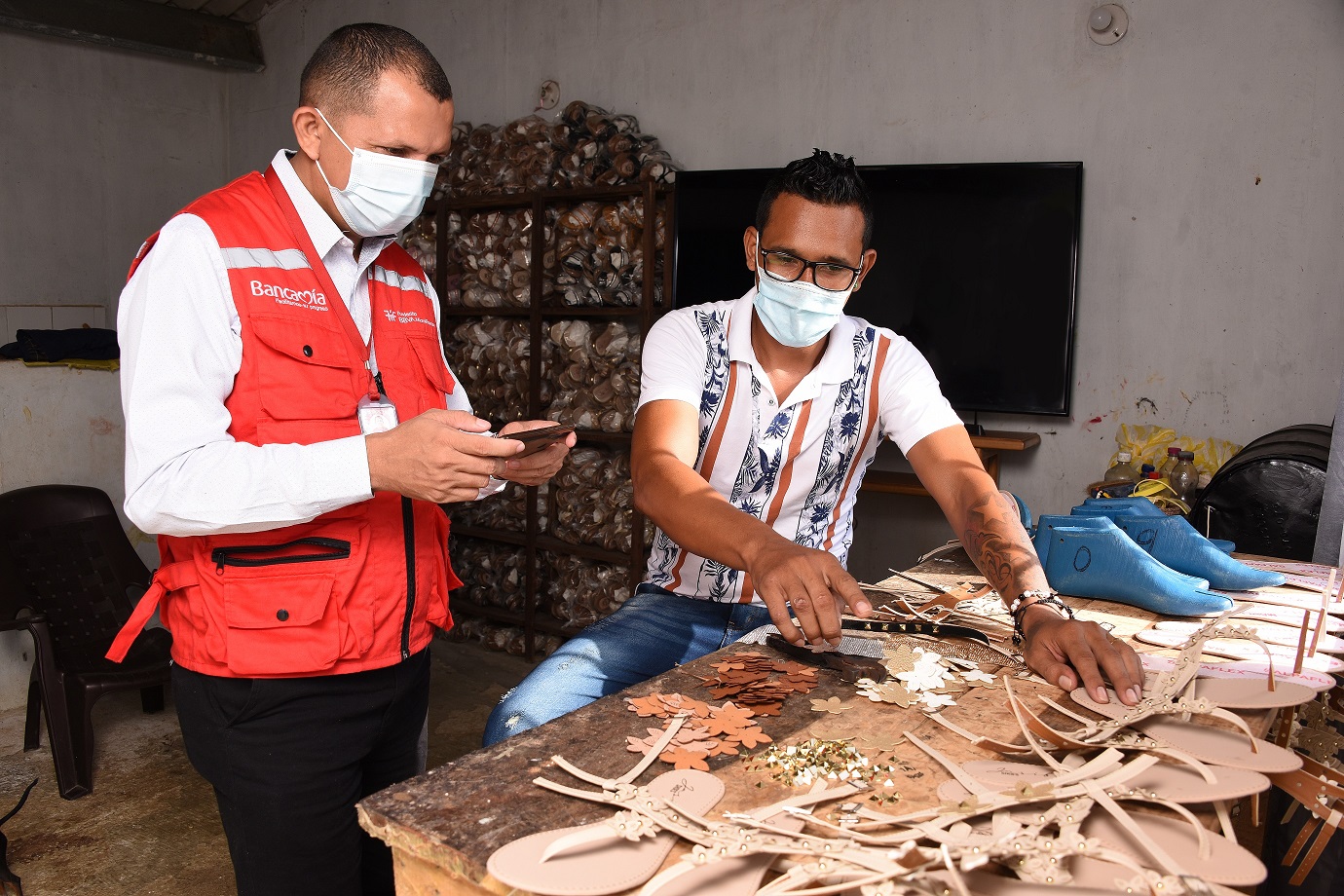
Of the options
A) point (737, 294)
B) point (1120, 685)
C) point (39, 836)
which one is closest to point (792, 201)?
point (1120, 685)

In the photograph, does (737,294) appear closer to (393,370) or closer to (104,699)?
(393,370)

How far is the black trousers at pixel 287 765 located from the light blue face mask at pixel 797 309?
1.15 meters

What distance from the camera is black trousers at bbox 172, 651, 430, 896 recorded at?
1.71m

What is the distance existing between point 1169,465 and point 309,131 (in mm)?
3379

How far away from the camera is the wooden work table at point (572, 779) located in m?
1.10

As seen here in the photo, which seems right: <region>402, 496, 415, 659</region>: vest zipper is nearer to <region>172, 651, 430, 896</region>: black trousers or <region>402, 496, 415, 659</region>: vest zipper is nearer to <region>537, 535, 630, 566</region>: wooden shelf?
<region>172, 651, 430, 896</region>: black trousers

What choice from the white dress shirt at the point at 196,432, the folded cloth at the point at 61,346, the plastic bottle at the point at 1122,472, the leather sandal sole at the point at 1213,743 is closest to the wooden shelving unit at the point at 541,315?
the folded cloth at the point at 61,346

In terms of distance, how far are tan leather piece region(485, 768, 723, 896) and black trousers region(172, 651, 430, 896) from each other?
2.71ft

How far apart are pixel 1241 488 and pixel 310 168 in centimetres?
276

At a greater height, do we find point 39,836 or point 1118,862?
point 1118,862

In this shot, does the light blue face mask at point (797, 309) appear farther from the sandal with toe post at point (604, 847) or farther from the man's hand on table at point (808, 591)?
the sandal with toe post at point (604, 847)

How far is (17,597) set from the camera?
370 cm

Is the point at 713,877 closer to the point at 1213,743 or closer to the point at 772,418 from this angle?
the point at 1213,743

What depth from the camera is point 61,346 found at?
4309 millimetres
